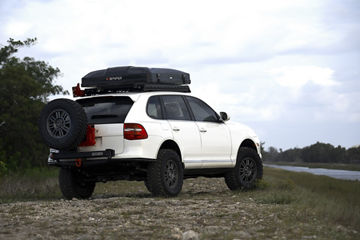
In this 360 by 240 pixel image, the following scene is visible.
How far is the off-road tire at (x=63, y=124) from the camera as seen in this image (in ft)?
36.1

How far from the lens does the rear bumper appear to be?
11133 millimetres

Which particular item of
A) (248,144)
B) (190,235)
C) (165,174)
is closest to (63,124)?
(165,174)

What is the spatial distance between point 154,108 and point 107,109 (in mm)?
812

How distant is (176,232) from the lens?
7.40 meters

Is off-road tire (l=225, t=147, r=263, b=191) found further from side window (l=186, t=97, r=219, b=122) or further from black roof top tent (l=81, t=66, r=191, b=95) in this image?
black roof top tent (l=81, t=66, r=191, b=95)

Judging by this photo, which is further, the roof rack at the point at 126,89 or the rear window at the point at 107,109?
the roof rack at the point at 126,89

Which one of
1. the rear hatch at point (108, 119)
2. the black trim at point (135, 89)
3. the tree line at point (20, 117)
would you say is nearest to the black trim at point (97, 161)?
the rear hatch at point (108, 119)

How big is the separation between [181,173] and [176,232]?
4718 millimetres

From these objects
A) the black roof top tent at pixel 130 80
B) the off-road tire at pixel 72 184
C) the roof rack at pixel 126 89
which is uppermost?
the black roof top tent at pixel 130 80

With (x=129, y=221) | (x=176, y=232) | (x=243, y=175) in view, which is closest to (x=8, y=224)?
(x=129, y=221)

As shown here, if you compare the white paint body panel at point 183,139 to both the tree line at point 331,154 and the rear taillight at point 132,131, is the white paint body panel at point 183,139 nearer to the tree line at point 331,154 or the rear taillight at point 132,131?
the rear taillight at point 132,131

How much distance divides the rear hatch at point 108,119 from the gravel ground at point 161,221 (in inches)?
43.7

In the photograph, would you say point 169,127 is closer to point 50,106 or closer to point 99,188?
point 50,106

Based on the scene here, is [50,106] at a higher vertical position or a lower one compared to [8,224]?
higher
